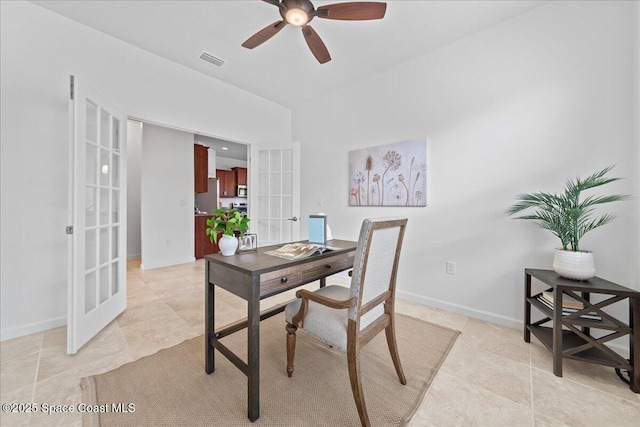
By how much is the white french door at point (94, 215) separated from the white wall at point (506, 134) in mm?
2685

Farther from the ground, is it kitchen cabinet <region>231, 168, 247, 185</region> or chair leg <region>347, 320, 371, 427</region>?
kitchen cabinet <region>231, 168, 247, 185</region>

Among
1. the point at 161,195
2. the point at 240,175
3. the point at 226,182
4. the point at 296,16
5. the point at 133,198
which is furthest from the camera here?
the point at 240,175

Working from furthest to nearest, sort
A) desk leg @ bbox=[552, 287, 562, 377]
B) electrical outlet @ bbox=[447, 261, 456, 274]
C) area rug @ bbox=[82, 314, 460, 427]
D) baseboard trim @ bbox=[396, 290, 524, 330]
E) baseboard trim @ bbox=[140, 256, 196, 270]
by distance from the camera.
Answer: baseboard trim @ bbox=[140, 256, 196, 270]
electrical outlet @ bbox=[447, 261, 456, 274]
baseboard trim @ bbox=[396, 290, 524, 330]
desk leg @ bbox=[552, 287, 562, 377]
area rug @ bbox=[82, 314, 460, 427]

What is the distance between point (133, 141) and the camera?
4789 millimetres

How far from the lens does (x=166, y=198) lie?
173 inches

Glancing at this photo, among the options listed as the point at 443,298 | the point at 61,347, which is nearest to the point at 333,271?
the point at 443,298

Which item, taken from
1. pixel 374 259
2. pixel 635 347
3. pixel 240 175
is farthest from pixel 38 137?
pixel 240 175

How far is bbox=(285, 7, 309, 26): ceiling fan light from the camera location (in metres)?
1.62

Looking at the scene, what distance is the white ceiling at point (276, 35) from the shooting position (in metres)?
2.05

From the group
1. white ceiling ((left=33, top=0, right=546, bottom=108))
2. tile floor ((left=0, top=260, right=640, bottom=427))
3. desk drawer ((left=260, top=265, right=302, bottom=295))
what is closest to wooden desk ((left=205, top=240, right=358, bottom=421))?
desk drawer ((left=260, top=265, right=302, bottom=295))

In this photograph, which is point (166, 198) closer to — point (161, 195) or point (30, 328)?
point (161, 195)

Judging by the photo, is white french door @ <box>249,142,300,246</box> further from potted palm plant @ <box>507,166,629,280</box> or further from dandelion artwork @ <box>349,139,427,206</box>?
potted palm plant @ <box>507,166,629,280</box>

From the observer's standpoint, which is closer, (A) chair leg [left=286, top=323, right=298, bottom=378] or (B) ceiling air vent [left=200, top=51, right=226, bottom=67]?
(A) chair leg [left=286, top=323, right=298, bottom=378]

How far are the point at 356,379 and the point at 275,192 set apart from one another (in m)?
3.10
